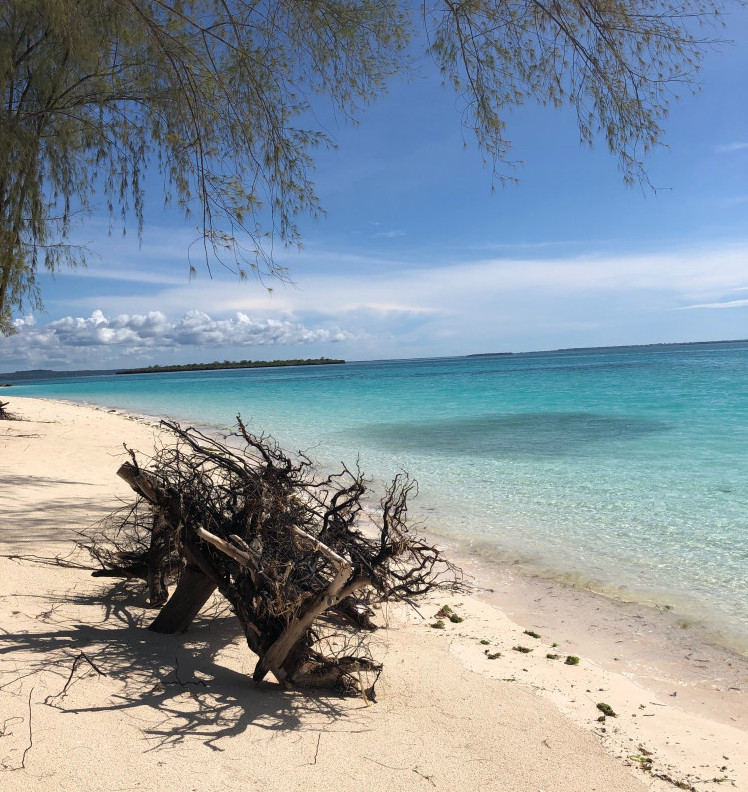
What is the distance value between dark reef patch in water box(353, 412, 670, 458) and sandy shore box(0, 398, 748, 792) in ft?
24.0

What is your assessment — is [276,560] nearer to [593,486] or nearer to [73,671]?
[73,671]

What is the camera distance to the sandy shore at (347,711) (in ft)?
6.70

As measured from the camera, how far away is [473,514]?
6828 mm

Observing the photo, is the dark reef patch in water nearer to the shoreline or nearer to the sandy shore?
the shoreline

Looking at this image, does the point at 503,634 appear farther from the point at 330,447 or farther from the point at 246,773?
the point at 330,447

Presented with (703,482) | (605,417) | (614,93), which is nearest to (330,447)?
(703,482)

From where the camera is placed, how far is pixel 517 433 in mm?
13430

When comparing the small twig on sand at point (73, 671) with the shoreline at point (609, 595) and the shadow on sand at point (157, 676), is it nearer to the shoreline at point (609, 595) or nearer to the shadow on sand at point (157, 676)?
the shadow on sand at point (157, 676)

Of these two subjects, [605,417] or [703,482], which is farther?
[605,417]

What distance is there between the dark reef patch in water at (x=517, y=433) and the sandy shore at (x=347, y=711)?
288 inches

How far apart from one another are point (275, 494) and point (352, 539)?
427 mm

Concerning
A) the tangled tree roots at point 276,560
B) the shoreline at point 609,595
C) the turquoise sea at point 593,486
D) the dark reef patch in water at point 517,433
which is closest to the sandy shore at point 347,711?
the tangled tree roots at point 276,560

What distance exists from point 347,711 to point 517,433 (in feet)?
37.5

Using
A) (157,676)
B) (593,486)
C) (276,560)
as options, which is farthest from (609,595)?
(593,486)
